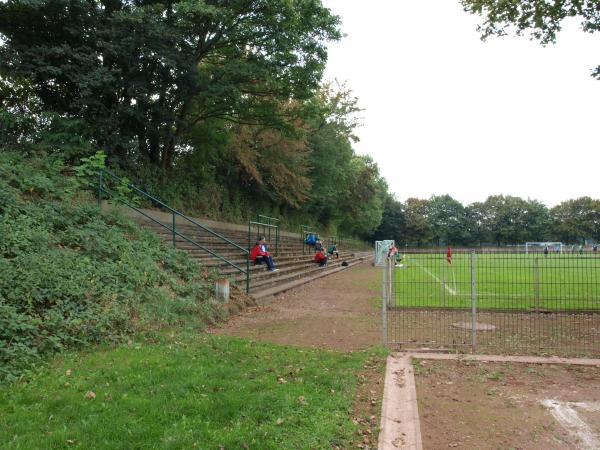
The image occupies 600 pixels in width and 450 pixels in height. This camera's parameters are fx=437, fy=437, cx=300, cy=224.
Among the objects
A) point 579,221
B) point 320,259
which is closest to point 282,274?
point 320,259

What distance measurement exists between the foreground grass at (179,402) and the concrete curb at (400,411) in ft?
1.11

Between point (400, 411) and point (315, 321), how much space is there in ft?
16.6

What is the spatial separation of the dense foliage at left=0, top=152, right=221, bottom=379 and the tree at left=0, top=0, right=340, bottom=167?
3940 millimetres

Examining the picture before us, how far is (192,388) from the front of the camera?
4.56 meters

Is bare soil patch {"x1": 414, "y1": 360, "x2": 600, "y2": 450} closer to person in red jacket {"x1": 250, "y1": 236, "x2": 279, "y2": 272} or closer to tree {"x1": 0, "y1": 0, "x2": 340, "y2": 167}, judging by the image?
person in red jacket {"x1": 250, "y1": 236, "x2": 279, "y2": 272}

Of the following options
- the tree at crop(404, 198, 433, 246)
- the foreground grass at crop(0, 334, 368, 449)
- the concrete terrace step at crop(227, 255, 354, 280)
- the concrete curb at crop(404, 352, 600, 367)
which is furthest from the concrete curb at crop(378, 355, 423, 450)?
the tree at crop(404, 198, 433, 246)

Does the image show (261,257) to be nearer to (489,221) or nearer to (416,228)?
(416,228)

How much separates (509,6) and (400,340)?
340 inches

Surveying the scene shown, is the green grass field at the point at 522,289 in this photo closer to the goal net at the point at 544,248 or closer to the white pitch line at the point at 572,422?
the white pitch line at the point at 572,422

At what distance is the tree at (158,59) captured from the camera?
1298 cm

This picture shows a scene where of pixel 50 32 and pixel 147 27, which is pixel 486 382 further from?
pixel 50 32

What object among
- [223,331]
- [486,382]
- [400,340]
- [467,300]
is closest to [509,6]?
[467,300]

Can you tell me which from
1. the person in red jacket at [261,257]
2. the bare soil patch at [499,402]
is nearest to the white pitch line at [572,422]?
the bare soil patch at [499,402]

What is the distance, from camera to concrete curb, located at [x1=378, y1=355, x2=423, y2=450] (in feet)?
12.2
